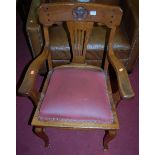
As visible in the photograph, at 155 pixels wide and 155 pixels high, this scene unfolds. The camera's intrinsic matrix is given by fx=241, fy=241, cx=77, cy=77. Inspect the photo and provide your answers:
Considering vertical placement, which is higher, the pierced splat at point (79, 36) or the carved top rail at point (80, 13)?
the carved top rail at point (80, 13)

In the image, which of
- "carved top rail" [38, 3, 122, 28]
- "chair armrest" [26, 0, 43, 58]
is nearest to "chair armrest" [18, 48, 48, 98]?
"carved top rail" [38, 3, 122, 28]

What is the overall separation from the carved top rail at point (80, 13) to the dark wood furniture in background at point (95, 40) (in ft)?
1.40

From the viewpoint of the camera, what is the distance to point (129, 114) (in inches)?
78.5

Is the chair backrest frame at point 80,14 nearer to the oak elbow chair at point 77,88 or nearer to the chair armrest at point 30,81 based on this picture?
the oak elbow chair at point 77,88

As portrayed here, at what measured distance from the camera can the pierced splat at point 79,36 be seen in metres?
1.48

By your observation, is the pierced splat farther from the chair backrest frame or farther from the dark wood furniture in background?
the dark wood furniture in background

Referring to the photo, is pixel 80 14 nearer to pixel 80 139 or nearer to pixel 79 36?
pixel 79 36

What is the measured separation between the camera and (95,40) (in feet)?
6.40

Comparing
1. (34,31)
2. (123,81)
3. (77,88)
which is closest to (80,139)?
(77,88)

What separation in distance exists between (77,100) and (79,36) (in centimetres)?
42

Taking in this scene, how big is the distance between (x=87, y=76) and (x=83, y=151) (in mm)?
592

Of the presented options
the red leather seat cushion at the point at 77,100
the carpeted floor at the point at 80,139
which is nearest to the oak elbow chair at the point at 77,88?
the red leather seat cushion at the point at 77,100

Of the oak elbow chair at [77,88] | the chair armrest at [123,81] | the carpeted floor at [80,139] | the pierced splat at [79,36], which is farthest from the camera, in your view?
the carpeted floor at [80,139]
